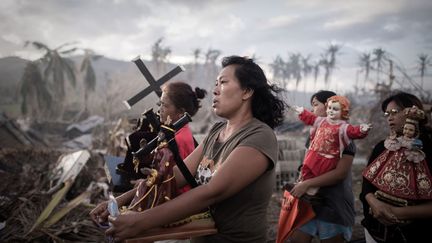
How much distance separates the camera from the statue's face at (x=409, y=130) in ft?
7.30

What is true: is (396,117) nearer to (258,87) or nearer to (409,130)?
(409,130)

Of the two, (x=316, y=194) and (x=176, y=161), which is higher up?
(x=176, y=161)

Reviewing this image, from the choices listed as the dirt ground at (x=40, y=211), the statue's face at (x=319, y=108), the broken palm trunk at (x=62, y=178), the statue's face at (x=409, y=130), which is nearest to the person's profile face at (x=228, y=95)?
the statue's face at (x=409, y=130)

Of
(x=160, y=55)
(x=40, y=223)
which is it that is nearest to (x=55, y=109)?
(x=160, y=55)

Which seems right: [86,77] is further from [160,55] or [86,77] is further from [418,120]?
[418,120]

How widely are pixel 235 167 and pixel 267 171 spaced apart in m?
0.28

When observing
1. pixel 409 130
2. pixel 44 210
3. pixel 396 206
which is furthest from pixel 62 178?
pixel 409 130

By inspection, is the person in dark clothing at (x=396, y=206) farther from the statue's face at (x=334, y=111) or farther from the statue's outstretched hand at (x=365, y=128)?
the statue's face at (x=334, y=111)

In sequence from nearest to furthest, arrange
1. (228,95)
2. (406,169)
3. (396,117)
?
(228,95)
(406,169)
(396,117)

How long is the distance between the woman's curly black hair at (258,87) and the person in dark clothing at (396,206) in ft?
3.35

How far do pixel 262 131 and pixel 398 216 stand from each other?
128 centimetres

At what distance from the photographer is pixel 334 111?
313 centimetres

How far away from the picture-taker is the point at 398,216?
2.19m

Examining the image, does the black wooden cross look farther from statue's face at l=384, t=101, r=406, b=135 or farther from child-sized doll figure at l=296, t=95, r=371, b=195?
statue's face at l=384, t=101, r=406, b=135
